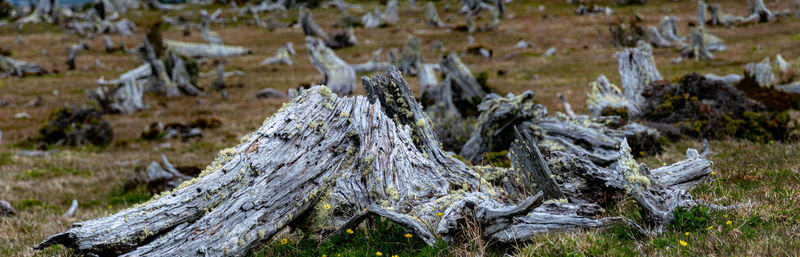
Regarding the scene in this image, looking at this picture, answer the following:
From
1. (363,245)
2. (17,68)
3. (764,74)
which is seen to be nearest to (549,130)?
(363,245)

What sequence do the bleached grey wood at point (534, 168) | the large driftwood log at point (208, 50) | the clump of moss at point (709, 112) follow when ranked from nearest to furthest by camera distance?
the bleached grey wood at point (534, 168)
the clump of moss at point (709, 112)
the large driftwood log at point (208, 50)

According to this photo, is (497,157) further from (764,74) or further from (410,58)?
(410,58)

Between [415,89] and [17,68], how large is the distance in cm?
3347

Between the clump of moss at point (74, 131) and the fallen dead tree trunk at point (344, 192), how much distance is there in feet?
62.2

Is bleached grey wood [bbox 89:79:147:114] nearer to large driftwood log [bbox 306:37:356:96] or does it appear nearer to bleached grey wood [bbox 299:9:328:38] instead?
large driftwood log [bbox 306:37:356:96]

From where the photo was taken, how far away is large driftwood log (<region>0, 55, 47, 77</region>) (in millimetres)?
39938

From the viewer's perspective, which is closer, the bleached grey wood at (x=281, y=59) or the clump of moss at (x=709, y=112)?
the clump of moss at (x=709, y=112)

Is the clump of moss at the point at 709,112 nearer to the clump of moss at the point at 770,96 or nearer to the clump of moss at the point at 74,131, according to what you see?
the clump of moss at the point at 770,96

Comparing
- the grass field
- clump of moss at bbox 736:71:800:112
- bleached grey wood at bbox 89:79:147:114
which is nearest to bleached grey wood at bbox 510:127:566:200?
the grass field

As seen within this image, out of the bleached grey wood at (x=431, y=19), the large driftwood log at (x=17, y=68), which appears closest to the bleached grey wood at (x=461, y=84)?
the bleached grey wood at (x=431, y=19)

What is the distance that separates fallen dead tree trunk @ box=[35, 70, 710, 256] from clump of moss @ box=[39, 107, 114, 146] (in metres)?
19.0

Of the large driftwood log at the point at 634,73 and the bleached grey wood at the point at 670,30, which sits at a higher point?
the large driftwood log at the point at 634,73

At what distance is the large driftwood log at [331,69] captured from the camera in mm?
27672

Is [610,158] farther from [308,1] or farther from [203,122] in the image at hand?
[308,1]
